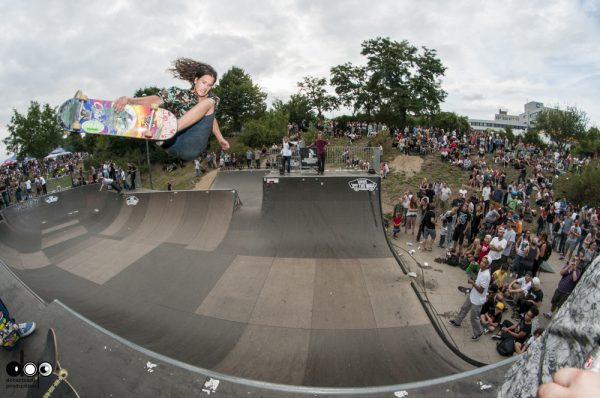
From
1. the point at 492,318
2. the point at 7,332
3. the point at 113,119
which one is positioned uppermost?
the point at 113,119

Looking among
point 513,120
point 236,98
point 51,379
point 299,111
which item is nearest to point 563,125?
point 299,111

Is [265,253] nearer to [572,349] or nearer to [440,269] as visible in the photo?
[440,269]

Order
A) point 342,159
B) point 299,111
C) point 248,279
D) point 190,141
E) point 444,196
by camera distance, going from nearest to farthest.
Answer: point 248,279 < point 190,141 < point 342,159 < point 444,196 < point 299,111

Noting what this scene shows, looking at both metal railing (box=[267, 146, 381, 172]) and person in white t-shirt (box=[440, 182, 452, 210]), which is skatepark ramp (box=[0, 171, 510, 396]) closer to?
metal railing (box=[267, 146, 381, 172])

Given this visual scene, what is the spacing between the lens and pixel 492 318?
7.19m

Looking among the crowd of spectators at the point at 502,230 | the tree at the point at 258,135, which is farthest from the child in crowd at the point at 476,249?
the tree at the point at 258,135

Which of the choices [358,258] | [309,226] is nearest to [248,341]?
[358,258]

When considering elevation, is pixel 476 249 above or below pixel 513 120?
below

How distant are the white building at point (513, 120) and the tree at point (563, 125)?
274 ft

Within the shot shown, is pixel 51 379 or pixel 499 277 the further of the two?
pixel 499 277

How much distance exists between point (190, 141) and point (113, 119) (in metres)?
2.18

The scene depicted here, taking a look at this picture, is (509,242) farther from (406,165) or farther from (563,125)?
(563,125)

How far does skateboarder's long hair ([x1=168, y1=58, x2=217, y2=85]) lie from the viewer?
9844 millimetres

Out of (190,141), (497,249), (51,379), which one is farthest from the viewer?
(190,141)
